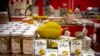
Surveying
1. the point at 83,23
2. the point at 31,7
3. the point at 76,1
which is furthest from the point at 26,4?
the point at 83,23

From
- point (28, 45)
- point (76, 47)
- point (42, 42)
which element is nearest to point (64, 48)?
point (76, 47)

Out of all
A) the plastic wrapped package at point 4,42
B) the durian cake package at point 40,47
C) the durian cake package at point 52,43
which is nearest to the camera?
the plastic wrapped package at point 4,42

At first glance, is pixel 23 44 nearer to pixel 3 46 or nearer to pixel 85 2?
pixel 3 46

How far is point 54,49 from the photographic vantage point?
8.07ft

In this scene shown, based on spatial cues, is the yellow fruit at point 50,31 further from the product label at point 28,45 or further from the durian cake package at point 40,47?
the product label at point 28,45

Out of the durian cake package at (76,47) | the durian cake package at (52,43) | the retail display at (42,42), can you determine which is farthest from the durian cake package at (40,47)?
the durian cake package at (76,47)

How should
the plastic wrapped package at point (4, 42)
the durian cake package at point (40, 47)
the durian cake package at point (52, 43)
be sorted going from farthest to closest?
the durian cake package at point (52, 43), the durian cake package at point (40, 47), the plastic wrapped package at point (4, 42)

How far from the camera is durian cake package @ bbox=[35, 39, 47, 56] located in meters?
2.32

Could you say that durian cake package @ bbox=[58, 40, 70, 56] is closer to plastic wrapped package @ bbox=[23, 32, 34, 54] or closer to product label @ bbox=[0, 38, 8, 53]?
plastic wrapped package @ bbox=[23, 32, 34, 54]

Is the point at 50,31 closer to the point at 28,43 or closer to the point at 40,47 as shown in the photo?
the point at 40,47

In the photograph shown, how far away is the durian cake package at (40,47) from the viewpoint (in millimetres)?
2324

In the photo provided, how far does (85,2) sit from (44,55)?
5.18m

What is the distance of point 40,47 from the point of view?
233 cm

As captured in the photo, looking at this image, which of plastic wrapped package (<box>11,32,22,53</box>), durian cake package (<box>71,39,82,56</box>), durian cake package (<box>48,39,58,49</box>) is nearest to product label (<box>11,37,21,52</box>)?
plastic wrapped package (<box>11,32,22,53</box>)
